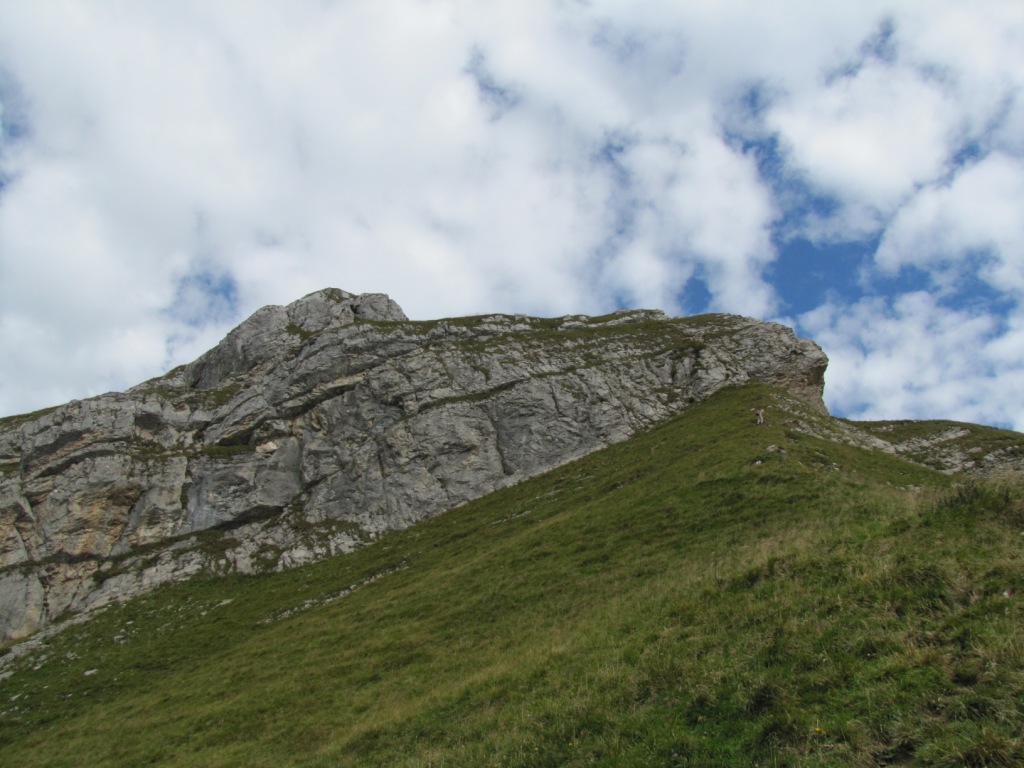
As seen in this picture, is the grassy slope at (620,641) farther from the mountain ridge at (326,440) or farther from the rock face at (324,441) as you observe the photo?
the mountain ridge at (326,440)

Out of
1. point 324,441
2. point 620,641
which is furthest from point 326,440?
point 620,641

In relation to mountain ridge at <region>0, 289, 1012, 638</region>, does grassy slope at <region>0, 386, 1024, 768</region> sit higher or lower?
lower

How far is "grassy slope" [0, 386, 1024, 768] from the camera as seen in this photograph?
962 centimetres

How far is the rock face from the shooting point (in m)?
50.5

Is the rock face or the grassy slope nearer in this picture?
Result: the grassy slope

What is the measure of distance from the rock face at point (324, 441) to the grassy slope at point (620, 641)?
25.3ft

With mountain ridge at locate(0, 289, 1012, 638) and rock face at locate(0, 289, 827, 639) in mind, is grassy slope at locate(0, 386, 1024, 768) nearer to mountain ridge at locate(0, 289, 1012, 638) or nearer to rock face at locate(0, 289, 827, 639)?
rock face at locate(0, 289, 827, 639)

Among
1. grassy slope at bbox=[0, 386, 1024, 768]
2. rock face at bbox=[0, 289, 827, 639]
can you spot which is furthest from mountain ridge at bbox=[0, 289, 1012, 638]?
grassy slope at bbox=[0, 386, 1024, 768]

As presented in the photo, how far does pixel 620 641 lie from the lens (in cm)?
1586

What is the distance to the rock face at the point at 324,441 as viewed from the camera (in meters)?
50.5

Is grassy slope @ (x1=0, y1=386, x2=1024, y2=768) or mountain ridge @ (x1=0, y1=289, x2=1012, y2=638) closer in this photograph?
grassy slope @ (x1=0, y1=386, x2=1024, y2=768)

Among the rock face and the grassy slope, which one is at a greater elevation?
the rock face

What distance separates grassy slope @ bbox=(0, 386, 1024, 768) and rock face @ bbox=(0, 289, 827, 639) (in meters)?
7.71

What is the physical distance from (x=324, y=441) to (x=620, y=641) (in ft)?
166
